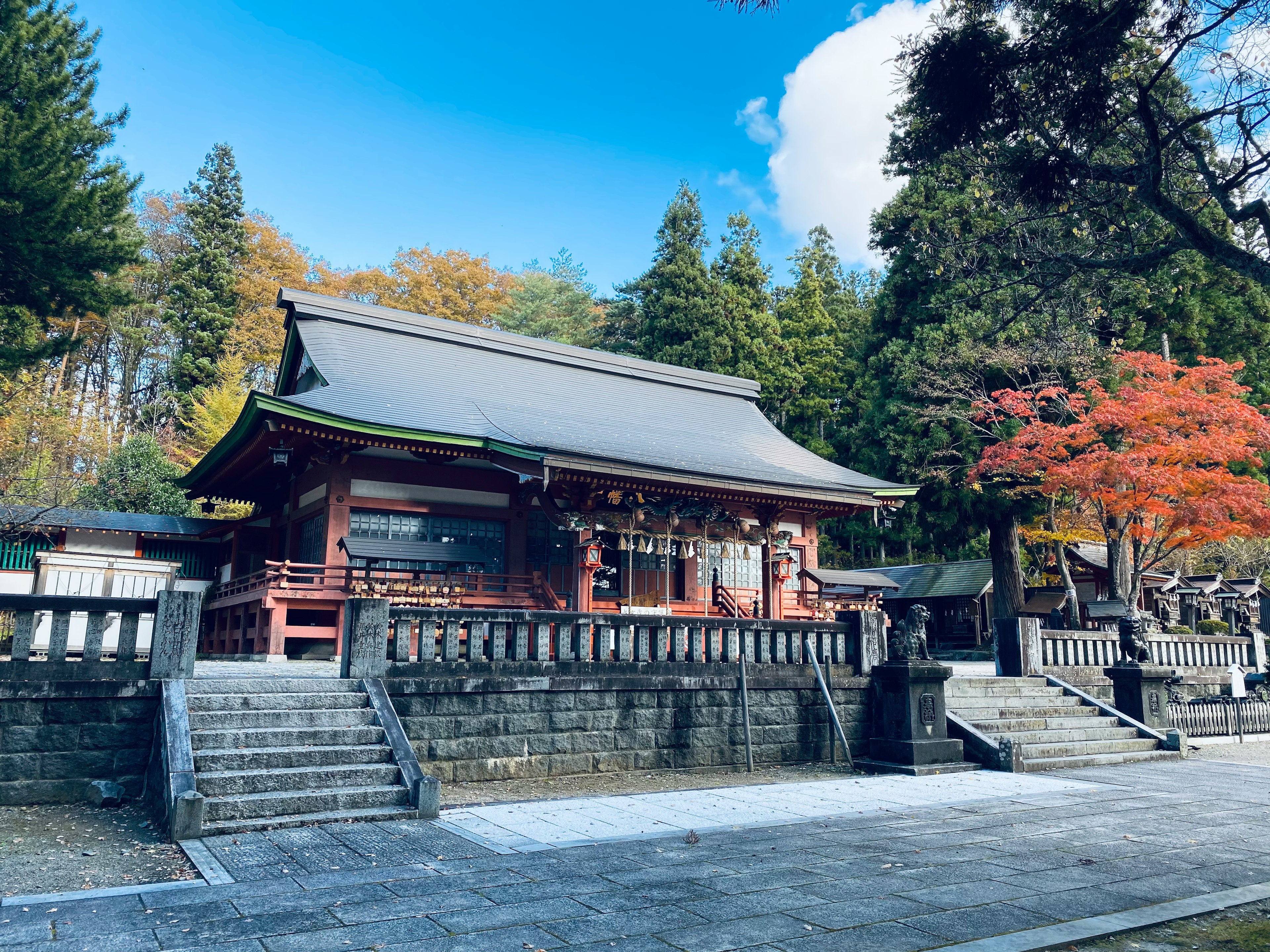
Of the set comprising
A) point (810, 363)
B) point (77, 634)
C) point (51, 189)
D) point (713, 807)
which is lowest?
point (713, 807)

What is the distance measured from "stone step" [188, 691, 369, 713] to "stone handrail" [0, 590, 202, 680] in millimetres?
397

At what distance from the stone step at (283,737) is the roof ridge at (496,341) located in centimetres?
1467

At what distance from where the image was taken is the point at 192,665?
26.1 feet

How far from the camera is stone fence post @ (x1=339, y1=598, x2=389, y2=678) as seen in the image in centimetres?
861

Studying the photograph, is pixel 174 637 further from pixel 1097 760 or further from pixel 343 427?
pixel 1097 760

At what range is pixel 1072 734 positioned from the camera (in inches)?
477

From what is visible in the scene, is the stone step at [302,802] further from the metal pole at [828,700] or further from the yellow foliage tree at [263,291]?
the yellow foliage tree at [263,291]

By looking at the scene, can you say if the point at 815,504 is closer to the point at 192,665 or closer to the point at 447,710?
the point at 447,710

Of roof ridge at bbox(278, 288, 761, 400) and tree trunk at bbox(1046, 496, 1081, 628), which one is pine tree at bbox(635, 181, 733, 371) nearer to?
roof ridge at bbox(278, 288, 761, 400)

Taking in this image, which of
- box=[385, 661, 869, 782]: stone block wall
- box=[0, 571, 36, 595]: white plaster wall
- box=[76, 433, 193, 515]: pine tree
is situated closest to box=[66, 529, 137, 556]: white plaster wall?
box=[0, 571, 36, 595]: white plaster wall

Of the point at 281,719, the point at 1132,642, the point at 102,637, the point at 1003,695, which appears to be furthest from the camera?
the point at 1132,642

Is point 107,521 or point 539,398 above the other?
point 539,398

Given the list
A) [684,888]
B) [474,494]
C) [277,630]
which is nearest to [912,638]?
[684,888]

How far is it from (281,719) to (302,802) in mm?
1186
